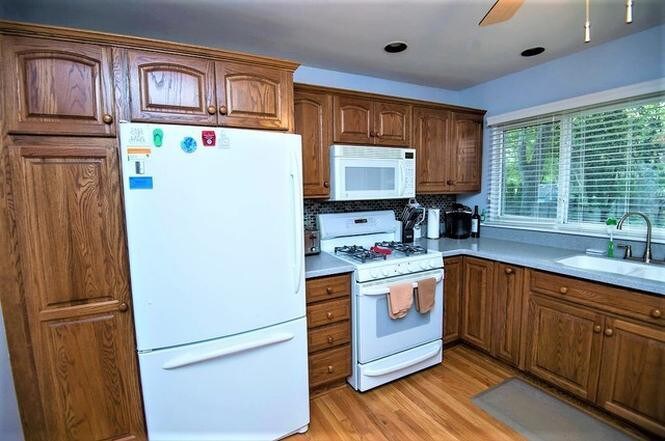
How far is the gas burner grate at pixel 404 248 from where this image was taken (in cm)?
231

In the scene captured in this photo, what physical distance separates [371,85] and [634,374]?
8.81 ft

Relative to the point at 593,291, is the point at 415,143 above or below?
above

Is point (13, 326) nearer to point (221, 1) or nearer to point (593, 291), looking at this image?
point (221, 1)

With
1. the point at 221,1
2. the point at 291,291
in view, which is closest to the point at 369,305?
the point at 291,291

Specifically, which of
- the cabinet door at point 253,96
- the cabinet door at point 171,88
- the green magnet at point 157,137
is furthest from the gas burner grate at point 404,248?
the green magnet at point 157,137

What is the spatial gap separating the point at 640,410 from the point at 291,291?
2.00 meters

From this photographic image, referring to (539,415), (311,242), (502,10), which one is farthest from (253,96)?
(539,415)

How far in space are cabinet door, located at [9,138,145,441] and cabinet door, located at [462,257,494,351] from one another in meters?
2.34

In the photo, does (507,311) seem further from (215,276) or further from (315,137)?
(215,276)

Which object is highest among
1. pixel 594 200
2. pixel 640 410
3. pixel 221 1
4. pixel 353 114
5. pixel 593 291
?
pixel 221 1

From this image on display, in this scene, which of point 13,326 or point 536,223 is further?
point 536,223

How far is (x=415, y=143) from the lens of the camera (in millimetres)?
2686

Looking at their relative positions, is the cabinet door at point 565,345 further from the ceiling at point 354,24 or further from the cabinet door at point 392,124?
the ceiling at point 354,24

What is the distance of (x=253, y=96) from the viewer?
1.68 meters
